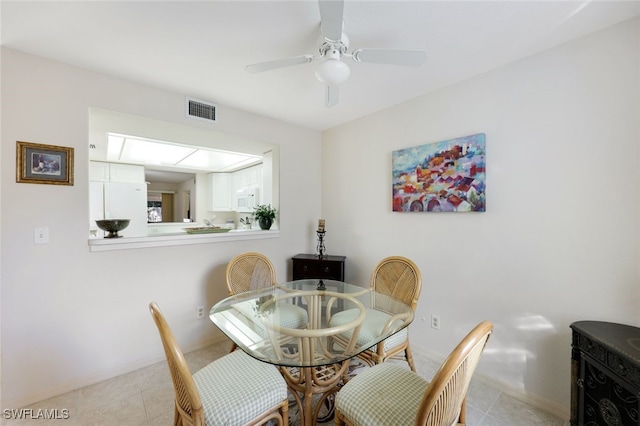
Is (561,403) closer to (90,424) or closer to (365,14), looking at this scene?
(365,14)

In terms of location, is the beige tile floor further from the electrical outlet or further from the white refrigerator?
the white refrigerator

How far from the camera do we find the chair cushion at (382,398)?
3.59 ft

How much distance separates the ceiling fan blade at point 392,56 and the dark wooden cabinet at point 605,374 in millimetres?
1732

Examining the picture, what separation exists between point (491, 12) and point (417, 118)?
1061 millimetres

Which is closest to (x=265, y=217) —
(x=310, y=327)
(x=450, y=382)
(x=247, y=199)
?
(x=247, y=199)

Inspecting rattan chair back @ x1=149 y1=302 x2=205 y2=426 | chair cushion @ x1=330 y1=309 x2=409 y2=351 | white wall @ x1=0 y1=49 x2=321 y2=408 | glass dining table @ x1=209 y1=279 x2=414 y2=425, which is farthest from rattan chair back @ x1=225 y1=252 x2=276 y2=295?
rattan chair back @ x1=149 y1=302 x2=205 y2=426

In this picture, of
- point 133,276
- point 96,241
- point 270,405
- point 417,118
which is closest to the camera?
point 270,405

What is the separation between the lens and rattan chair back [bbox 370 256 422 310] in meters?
2.00

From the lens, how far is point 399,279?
2.15 metres

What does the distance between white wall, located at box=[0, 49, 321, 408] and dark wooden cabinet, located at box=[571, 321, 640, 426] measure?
2.85 meters

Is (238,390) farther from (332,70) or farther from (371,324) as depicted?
(332,70)

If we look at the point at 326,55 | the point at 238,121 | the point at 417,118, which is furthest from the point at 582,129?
the point at 238,121

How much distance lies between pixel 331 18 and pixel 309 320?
5.90 feet

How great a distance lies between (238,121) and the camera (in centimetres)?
271
